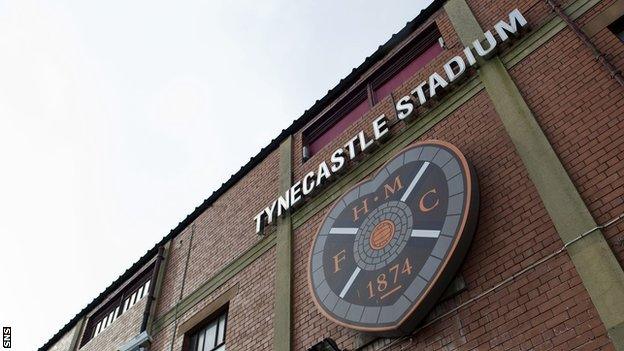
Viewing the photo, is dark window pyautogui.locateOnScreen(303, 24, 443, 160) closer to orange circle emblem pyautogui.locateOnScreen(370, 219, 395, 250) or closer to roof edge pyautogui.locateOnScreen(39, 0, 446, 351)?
roof edge pyautogui.locateOnScreen(39, 0, 446, 351)

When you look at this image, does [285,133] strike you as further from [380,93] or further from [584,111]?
[584,111]

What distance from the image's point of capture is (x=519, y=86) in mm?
7402

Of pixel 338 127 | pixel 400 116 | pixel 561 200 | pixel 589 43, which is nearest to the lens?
pixel 561 200

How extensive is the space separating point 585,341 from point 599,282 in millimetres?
587

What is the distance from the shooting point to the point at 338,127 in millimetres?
10852

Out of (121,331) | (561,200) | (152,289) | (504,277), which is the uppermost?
(152,289)

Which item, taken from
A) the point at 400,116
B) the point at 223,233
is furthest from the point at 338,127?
the point at 223,233

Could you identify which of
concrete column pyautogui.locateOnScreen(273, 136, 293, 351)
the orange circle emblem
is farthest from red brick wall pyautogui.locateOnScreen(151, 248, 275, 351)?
the orange circle emblem

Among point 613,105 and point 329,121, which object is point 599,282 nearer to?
point 613,105

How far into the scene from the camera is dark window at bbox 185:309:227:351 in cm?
977

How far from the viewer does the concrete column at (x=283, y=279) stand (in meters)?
8.13

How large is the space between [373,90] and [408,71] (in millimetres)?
815

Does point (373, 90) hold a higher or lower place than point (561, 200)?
higher

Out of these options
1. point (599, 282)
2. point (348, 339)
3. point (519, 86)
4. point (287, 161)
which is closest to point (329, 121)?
point (287, 161)
